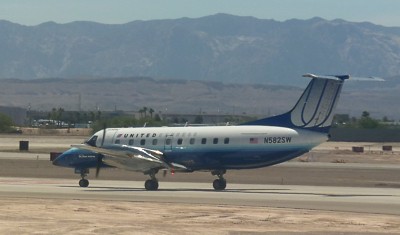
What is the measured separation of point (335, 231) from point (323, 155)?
75.2 metres

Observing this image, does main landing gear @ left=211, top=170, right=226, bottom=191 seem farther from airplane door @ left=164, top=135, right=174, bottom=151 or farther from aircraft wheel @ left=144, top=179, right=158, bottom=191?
aircraft wheel @ left=144, top=179, right=158, bottom=191

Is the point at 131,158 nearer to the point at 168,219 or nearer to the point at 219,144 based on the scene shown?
the point at 219,144

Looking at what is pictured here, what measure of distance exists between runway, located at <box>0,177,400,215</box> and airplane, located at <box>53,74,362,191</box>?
1.24 meters

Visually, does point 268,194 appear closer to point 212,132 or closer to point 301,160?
point 212,132

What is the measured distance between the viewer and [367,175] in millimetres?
69062

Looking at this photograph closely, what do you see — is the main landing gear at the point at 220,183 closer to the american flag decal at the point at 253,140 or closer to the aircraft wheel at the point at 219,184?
the aircraft wheel at the point at 219,184

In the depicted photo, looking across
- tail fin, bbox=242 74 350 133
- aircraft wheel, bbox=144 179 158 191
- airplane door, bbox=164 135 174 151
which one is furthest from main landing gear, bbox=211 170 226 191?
tail fin, bbox=242 74 350 133

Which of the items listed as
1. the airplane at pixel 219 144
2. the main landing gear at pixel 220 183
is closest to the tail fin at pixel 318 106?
Answer: the airplane at pixel 219 144

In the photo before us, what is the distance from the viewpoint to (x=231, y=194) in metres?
47.8

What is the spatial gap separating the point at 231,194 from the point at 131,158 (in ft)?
20.3

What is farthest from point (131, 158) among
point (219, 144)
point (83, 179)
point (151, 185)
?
point (219, 144)

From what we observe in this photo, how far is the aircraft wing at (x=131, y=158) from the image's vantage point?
51281 mm

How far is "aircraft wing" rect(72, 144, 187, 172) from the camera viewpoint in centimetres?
5128

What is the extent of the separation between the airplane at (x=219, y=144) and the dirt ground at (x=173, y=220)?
32.6 feet
